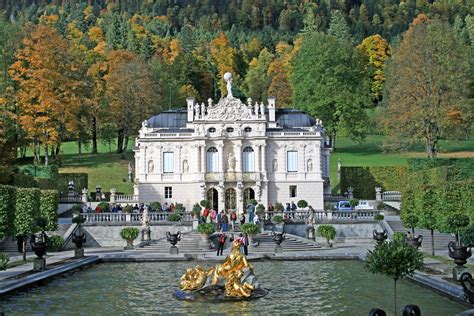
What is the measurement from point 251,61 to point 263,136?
70.8 meters

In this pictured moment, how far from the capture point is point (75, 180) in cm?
5903

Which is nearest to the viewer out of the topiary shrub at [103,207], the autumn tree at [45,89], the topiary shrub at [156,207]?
the topiary shrub at [103,207]

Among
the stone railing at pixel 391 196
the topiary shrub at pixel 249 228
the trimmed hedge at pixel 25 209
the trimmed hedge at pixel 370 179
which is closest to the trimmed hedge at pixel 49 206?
the trimmed hedge at pixel 25 209

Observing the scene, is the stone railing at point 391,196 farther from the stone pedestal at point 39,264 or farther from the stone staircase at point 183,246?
the stone pedestal at point 39,264

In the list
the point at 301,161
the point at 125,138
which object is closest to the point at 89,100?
the point at 125,138

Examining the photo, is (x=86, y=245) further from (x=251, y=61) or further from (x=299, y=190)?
(x=251, y=61)

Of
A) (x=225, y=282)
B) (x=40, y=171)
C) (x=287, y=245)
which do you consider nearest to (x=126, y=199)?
(x=40, y=171)

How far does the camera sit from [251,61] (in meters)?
125

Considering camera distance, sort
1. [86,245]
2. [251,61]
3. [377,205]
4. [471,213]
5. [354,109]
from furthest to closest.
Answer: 1. [251,61]
2. [354,109]
3. [377,205]
4. [86,245]
5. [471,213]

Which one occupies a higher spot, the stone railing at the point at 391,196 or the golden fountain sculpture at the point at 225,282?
the stone railing at the point at 391,196

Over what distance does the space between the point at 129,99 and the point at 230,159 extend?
71.7 ft

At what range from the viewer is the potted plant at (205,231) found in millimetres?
38812

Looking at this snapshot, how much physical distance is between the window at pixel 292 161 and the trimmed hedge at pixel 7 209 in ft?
87.3

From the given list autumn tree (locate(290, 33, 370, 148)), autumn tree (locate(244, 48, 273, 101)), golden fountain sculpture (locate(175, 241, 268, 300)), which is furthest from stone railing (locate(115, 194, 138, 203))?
autumn tree (locate(244, 48, 273, 101))
